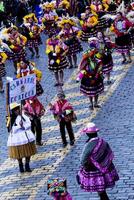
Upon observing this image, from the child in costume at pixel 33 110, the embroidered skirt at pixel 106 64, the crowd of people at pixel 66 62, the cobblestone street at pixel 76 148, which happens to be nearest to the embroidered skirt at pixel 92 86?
the crowd of people at pixel 66 62

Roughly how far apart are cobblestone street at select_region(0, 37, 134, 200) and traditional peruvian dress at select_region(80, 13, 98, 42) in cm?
318

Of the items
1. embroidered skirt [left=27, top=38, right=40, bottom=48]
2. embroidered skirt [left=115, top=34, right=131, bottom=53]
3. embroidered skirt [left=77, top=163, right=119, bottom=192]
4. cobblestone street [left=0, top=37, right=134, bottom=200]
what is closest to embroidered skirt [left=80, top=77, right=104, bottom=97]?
cobblestone street [left=0, top=37, right=134, bottom=200]

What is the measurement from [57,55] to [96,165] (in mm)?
7838

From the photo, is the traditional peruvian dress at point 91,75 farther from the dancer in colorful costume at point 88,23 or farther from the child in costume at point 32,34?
the child in costume at point 32,34

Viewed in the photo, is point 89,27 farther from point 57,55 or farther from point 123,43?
point 57,55

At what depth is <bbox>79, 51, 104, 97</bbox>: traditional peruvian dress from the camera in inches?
582

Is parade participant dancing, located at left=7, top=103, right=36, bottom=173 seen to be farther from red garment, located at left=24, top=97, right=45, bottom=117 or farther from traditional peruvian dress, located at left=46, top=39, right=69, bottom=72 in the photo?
traditional peruvian dress, located at left=46, top=39, right=69, bottom=72

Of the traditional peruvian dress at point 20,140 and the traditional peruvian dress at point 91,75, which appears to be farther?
the traditional peruvian dress at point 91,75

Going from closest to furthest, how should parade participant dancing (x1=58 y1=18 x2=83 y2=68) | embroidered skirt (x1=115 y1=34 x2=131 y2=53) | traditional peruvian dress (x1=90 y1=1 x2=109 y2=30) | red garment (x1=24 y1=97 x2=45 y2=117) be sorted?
red garment (x1=24 y1=97 x2=45 y2=117) → embroidered skirt (x1=115 y1=34 x2=131 y2=53) → parade participant dancing (x1=58 y1=18 x2=83 y2=68) → traditional peruvian dress (x1=90 y1=1 x2=109 y2=30)

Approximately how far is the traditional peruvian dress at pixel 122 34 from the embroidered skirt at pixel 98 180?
28.3ft

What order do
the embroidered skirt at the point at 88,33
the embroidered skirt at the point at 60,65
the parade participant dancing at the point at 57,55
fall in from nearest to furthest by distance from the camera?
the parade participant dancing at the point at 57,55 < the embroidered skirt at the point at 60,65 < the embroidered skirt at the point at 88,33

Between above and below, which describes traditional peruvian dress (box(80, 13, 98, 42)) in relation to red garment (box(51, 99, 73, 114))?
above

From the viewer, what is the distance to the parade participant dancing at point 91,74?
14.8 m

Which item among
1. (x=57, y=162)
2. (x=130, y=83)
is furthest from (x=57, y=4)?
(x=57, y=162)
